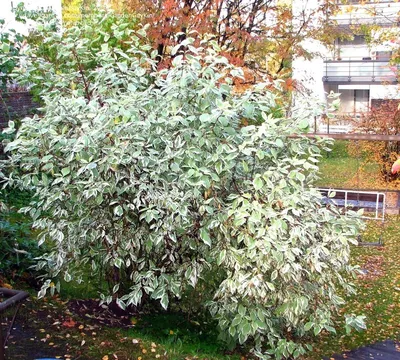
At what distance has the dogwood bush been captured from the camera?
148 inches

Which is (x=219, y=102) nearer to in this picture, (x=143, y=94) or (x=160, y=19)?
(x=143, y=94)

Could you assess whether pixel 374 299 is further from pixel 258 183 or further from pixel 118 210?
pixel 118 210

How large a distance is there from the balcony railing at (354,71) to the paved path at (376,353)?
60.8 ft

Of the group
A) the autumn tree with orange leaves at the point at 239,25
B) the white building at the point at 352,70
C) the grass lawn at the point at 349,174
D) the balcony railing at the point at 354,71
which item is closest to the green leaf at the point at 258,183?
the autumn tree with orange leaves at the point at 239,25

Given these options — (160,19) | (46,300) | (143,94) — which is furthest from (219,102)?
(160,19)

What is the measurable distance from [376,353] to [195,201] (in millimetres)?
2427

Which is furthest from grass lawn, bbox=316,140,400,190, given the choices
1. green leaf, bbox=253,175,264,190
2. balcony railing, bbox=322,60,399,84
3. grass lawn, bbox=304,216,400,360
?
green leaf, bbox=253,175,264,190

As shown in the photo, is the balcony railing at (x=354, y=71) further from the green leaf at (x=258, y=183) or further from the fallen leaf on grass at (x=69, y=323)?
the fallen leaf on grass at (x=69, y=323)

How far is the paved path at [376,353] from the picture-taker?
4742mm

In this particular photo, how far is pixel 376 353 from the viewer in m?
4.85

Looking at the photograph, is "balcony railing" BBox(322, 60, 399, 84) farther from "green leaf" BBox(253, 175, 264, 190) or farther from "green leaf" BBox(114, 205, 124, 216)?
"green leaf" BBox(114, 205, 124, 216)

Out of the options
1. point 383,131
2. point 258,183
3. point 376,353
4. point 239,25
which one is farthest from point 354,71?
point 258,183

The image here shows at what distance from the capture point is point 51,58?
6730 mm

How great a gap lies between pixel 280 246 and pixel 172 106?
1.38 m
